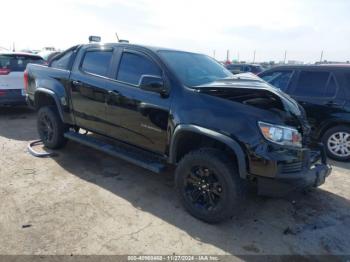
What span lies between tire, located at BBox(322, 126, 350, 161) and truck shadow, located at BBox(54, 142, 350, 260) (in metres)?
1.61

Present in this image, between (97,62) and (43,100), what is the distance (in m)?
1.61

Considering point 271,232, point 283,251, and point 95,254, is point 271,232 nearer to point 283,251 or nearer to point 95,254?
point 283,251

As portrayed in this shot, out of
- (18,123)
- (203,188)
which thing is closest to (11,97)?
(18,123)

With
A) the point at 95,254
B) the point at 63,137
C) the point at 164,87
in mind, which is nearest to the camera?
the point at 95,254

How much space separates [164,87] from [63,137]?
8.30 ft

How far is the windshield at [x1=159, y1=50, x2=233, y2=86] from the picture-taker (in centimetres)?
372

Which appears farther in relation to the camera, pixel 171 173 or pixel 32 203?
pixel 171 173

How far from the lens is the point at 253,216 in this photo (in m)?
3.59

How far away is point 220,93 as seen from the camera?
323cm

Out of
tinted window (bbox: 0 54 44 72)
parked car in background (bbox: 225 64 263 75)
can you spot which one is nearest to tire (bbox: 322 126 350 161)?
tinted window (bbox: 0 54 44 72)

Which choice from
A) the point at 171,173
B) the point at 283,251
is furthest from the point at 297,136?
the point at 171,173

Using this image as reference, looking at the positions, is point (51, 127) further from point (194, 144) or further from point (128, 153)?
point (194, 144)

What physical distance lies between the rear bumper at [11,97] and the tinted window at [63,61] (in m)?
2.78

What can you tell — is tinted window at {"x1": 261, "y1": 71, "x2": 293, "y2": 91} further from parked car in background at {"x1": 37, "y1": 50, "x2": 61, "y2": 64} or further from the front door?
parked car in background at {"x1": 37, "y1": 50, "x2": 61, "y2": 64}
